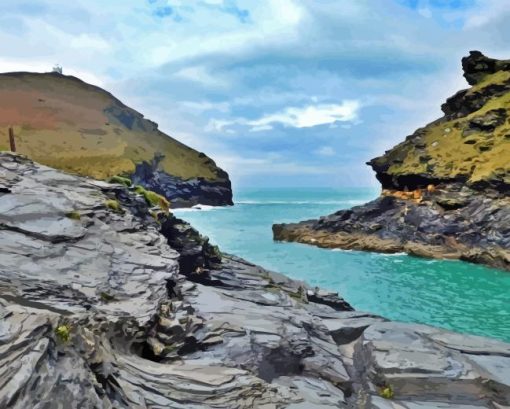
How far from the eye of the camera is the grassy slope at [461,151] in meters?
80.8

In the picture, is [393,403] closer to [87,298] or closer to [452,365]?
[452,365]

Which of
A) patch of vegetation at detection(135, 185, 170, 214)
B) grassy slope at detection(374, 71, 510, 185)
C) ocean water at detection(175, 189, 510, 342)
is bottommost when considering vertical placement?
ocean water at detection(175, 189, 510, 342)

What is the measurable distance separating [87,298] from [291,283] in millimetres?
20710

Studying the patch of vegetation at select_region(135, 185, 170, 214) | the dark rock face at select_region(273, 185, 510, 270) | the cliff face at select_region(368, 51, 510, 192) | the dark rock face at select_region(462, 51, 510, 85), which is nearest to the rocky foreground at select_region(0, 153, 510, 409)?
the patch of vegetation at select_region(135, 185, 170, 214)

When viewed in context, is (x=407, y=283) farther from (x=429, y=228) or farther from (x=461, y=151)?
(x=461, y=151)

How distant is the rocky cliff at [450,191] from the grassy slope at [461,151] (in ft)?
0.61

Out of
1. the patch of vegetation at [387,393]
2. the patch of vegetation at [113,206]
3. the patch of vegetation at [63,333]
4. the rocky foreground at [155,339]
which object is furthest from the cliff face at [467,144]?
the patch of vegetation at [63,333]

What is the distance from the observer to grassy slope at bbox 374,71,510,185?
265ft

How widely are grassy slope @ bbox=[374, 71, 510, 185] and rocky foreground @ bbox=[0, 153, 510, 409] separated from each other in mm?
68025

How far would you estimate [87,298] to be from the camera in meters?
12.7

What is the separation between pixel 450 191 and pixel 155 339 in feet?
266

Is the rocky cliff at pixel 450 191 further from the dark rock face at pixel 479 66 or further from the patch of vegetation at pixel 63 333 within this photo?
the patch of vegetation at pixel 63 333

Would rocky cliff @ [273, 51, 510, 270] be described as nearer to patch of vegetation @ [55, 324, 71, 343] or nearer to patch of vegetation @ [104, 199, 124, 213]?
patch of vegetation @ [104, 199, 124, 213]

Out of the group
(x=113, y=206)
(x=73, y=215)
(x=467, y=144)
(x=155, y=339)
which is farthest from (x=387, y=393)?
(x=467, y=144)
